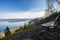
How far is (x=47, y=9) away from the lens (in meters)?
10.4

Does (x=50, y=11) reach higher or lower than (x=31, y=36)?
higher

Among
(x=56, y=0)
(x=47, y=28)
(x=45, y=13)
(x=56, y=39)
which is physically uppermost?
(x=56, y=0)

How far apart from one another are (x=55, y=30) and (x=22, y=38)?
141cm

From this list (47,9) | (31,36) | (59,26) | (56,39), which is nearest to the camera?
(56,39)

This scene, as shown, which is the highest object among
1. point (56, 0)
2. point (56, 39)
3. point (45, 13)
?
point (56, 0)

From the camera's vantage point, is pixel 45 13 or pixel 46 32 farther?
pixel 45 13

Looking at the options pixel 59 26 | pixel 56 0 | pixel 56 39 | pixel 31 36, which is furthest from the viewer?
pixel 56 0

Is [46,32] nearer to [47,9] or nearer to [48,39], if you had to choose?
[48,39]

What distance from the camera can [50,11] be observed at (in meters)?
10.6

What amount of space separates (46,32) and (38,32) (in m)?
0.33

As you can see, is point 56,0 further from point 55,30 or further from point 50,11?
point 55,30

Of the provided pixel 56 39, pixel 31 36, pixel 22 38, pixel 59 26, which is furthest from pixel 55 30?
pixel 22 38

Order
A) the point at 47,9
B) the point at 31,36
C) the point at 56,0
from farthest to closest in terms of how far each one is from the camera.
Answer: the point at 47,9
the point at 56,0
the point at 31,36

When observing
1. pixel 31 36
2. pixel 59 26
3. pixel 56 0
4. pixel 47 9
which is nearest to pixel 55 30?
pixel 59 26
